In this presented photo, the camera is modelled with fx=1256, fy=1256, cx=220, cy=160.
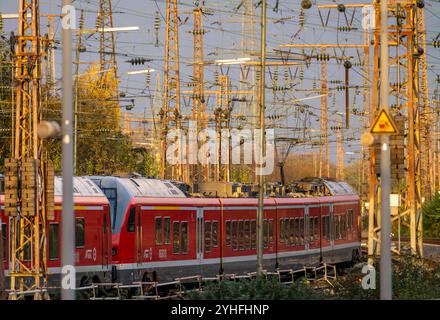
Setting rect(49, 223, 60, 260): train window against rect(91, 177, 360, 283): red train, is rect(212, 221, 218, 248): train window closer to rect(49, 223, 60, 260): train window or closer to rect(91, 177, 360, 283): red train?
rect(91, 177, 360, 283): red train

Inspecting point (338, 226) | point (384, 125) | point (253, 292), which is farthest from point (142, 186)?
point (338, 226)

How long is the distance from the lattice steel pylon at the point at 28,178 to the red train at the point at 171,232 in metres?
1.27

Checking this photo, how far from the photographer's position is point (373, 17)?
1506 inches

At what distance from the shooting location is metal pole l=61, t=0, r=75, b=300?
19.8m

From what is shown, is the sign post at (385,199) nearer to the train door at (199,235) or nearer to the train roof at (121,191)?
the train roof at (121,191)

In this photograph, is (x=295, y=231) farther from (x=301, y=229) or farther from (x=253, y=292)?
(x=253, y=292)

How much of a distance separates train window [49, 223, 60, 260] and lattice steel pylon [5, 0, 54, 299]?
3.81 feet

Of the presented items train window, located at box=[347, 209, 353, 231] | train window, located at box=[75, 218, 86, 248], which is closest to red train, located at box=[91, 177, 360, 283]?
train window, located at box=[75, 218, 86, 248]

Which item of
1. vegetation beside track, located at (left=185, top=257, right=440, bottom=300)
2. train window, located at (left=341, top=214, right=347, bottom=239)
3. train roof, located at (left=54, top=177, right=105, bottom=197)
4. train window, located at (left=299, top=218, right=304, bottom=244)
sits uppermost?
train roof, located at (left=54, top=177, right=105, bottom=197)

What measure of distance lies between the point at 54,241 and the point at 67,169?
12.6 meters
